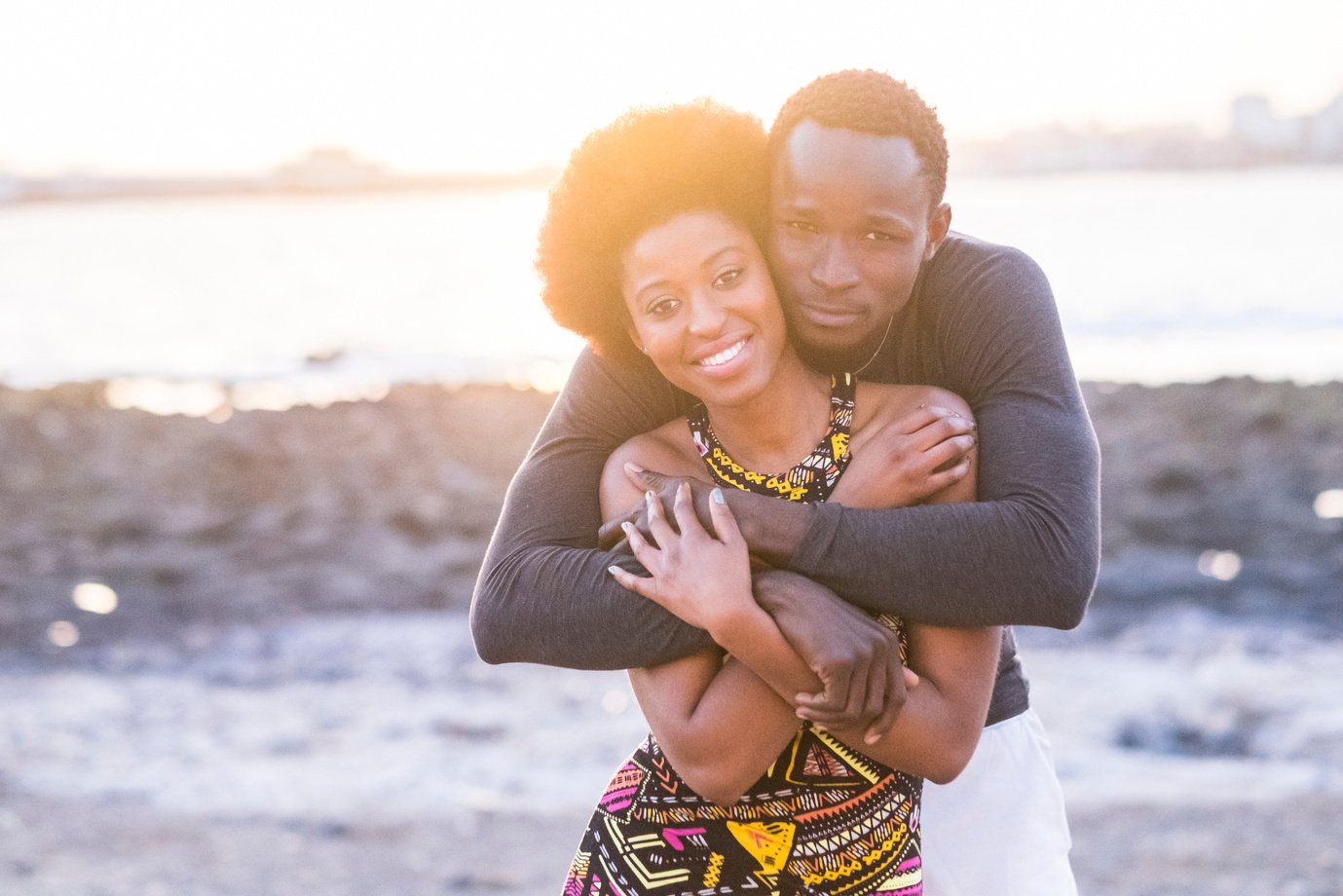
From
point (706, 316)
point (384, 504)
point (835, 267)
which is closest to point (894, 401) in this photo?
point (835, 267)

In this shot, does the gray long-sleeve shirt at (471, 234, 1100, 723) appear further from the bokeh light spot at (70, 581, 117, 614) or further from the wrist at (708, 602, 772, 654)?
the bokeh light spot at (70, 581, 117, 614)

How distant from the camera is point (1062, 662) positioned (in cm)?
835

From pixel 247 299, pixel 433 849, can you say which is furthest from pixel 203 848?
pixel 247 299

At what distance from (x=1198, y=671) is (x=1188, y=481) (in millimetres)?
3280

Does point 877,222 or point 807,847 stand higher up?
point 877,222

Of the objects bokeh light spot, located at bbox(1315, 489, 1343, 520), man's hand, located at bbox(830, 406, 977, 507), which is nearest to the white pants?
man's hand, located at bbox(830, 406, 977, 507)

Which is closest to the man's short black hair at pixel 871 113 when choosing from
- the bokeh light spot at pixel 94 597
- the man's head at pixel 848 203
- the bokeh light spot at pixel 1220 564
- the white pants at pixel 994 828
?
the man's head at pixel 848 203

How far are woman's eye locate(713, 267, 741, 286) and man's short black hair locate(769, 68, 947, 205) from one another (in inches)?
9.5

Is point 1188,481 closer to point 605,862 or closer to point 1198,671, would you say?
point 1198,671

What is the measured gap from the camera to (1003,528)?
2.19 meters

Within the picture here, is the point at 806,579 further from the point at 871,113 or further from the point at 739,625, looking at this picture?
the point at 871,113

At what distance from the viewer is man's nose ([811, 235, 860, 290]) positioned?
91.6 inches

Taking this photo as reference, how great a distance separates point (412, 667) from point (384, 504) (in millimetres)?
2889

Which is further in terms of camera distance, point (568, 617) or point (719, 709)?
point (568, 617)
